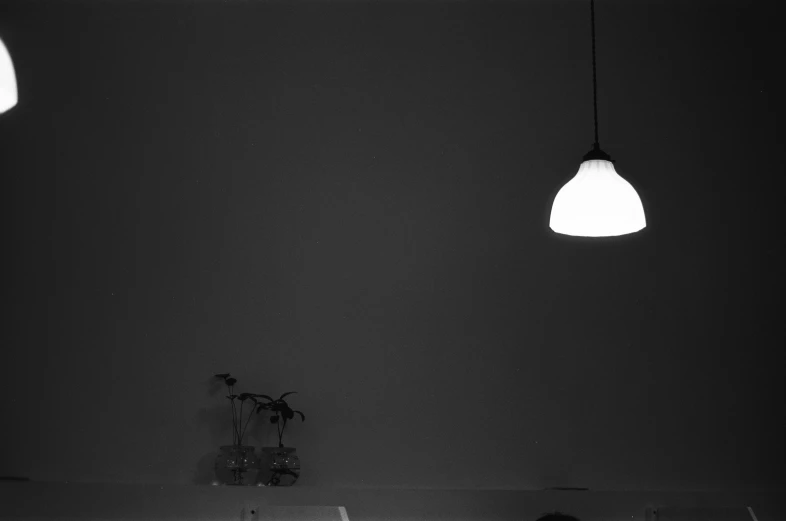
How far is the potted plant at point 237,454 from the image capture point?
378cm

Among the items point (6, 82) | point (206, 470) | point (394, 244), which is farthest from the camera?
point (394, 244)

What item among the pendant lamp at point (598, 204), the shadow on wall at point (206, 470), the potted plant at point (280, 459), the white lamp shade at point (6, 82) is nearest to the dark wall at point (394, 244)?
the shadow on wall at point (206, 470)

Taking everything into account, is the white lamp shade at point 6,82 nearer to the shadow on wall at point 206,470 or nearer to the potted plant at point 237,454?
the potted plant at point 237,454

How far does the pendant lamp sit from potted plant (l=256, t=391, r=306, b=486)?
1818 millimetres

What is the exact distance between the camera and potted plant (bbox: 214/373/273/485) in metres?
3.78

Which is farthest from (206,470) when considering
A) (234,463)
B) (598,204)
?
(598,204)

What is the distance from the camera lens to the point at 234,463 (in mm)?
3773

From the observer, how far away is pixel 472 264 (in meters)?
4.20

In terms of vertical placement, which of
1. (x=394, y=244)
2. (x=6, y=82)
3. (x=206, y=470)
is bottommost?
(x=206, y=470)

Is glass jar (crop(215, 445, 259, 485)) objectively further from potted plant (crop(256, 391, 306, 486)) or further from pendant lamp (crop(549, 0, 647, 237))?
pendant lamp (crop(549, 0, 647, 237))

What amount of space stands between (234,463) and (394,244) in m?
1.37

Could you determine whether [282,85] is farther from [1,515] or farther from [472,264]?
[1,515]

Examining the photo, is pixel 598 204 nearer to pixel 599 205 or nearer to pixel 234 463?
pixel 599 205

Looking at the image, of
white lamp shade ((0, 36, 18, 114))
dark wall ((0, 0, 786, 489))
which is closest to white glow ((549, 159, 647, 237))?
dark wall ((0, 0, 786, 489))
